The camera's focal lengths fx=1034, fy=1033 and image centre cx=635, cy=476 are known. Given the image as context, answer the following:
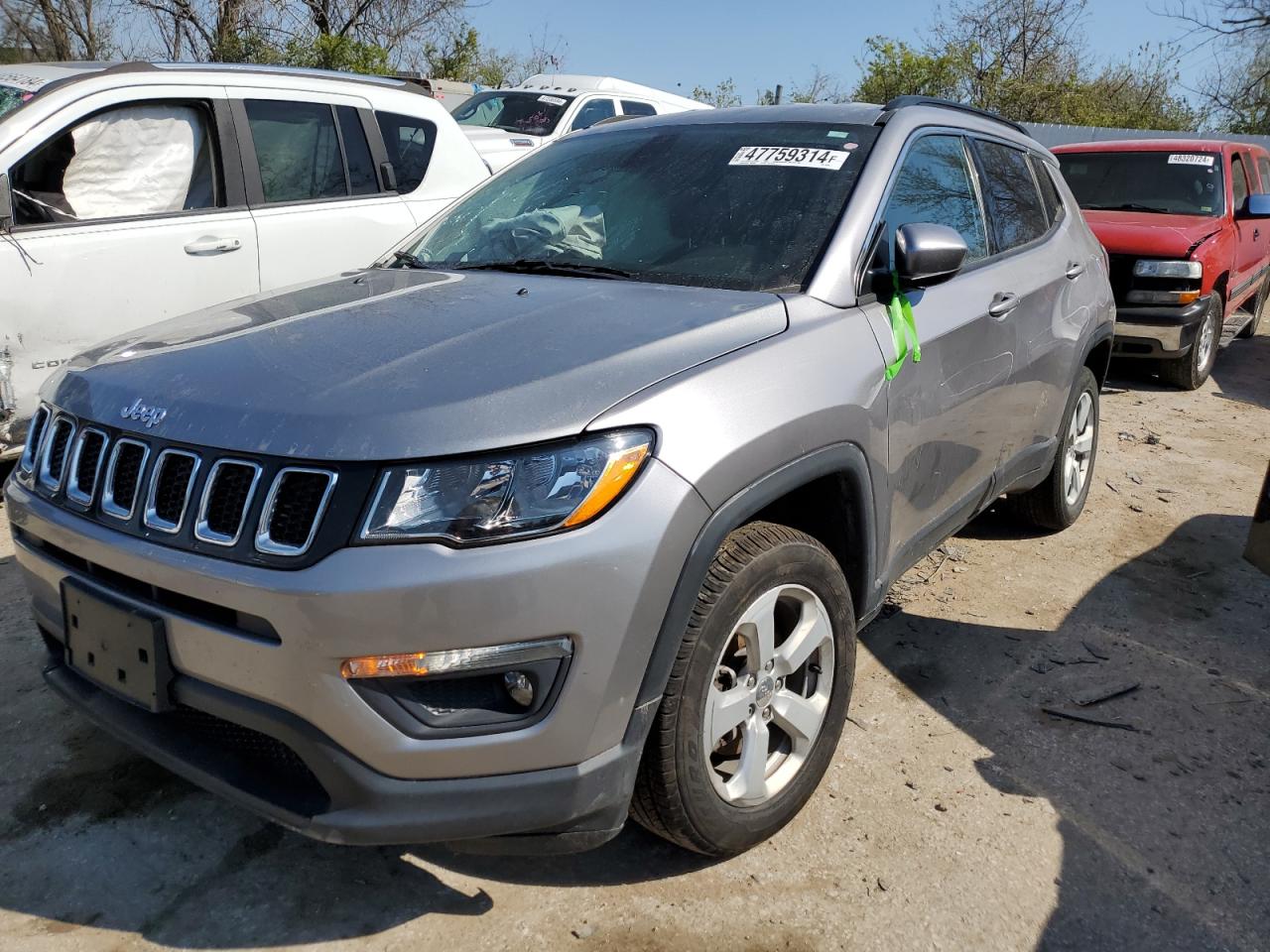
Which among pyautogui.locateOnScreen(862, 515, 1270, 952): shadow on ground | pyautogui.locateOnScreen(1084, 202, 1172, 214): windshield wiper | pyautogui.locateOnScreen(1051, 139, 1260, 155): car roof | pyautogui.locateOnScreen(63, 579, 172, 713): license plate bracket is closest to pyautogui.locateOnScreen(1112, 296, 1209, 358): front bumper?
pyautogui.locateOnScreen(1084, 202, 1172, 214): windshield wiper

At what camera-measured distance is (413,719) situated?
187cm

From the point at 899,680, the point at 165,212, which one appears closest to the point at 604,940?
the point at 899,680

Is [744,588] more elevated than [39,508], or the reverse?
[39,508]

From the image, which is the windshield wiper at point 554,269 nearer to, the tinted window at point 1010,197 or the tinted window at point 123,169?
the tinted window at point 1010,197

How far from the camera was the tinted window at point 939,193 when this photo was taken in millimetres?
3021

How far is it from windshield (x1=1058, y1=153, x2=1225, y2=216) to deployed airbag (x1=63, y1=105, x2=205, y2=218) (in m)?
6.79

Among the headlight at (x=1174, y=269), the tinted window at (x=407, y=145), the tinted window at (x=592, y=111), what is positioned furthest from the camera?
the tinted window at (x=592, y=111)

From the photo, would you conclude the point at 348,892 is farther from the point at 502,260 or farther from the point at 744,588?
the point at 502,260

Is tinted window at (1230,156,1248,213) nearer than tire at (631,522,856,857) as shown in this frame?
No

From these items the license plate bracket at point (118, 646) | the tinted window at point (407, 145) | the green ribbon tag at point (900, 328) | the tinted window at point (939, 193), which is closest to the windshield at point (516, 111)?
the tinted window at point (407, 145)

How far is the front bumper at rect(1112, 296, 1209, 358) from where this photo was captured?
24.9ft

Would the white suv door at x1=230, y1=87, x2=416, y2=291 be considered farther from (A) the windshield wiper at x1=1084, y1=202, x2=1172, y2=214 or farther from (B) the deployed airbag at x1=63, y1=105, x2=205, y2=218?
(A) the windshield wiper at x1=1084, y1=202, x2=1172, y2=214

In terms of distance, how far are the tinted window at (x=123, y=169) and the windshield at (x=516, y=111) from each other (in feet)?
20.6

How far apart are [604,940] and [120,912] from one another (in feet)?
3.51
